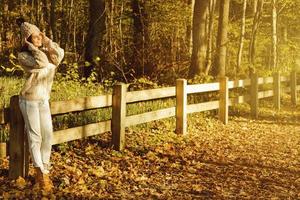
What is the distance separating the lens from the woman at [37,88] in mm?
6117

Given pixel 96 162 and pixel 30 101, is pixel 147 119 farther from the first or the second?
pixel 30 101

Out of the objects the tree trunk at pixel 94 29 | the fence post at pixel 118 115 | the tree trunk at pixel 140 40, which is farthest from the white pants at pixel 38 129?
the tree trunk at pixel 140 40

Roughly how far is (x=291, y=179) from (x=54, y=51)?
4361mm

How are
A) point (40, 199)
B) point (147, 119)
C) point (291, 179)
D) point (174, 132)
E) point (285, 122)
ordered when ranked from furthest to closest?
1. point (285, 122)
2. point (174, 132)
3. point (147, 119)
4. point (291, 179)
5. point (40, 199)

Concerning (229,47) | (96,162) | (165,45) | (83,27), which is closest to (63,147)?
(96,162)

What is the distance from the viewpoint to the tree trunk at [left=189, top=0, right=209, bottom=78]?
16.3 metres

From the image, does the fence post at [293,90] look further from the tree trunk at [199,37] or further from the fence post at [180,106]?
the fence post at [180,106]

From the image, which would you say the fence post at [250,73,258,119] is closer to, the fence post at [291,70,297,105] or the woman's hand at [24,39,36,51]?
the fence post at [291,70,297,105]

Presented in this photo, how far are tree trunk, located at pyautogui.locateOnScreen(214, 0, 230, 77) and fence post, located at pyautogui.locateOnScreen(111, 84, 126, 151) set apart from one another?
950 centimetres

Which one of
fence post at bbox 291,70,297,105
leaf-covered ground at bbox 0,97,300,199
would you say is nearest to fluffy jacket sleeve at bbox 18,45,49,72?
leaf-covered ground at bbox 0,97,300,199

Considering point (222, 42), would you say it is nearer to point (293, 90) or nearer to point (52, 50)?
point (293, 90)

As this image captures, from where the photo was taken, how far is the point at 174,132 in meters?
11.3

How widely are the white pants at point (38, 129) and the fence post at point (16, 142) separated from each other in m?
0.18

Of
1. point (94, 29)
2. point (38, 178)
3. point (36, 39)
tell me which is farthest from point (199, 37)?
point (38, 178)
